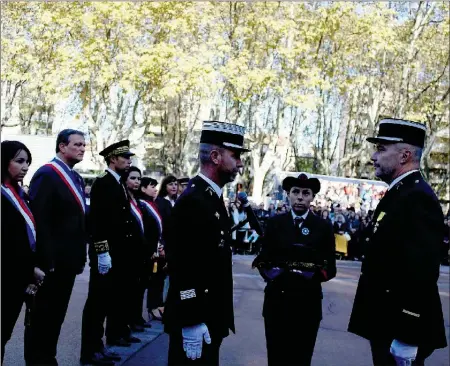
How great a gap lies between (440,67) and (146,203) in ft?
97.4

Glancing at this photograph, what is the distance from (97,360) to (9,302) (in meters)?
2.00

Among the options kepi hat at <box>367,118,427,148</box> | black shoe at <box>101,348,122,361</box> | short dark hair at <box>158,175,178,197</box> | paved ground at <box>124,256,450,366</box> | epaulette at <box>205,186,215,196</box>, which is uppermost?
kepi hat at <box>367,118,427,148</box>

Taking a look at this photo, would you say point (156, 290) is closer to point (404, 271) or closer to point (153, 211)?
point (153, 211)

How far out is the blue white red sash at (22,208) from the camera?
187 inches

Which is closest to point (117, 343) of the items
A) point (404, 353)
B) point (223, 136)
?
point (223, 136)

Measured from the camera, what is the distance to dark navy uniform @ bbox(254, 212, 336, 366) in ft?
17.6

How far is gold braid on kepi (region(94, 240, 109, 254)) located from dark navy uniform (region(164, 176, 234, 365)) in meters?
2.30

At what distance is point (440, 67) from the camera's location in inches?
1388

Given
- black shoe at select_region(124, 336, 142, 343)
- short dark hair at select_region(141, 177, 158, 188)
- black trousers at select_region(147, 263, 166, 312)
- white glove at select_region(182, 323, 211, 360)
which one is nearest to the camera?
white glove at select_region(182, 323, 211, 360)

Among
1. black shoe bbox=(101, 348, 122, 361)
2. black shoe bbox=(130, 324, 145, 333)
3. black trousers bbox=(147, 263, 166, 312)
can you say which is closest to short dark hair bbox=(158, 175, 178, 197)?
black trousers bbox=(147, 263, 166, 312)

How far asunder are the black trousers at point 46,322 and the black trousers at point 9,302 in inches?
34.5

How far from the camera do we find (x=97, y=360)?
645cm

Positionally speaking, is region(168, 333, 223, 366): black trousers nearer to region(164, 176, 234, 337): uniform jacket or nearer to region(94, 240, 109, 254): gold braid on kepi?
region(164, 176, 234, 337): uniform jacket

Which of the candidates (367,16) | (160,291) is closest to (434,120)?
(367,16)
